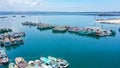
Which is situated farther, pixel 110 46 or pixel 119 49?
pixel 110 46

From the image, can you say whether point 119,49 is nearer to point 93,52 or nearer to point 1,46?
point 93,52

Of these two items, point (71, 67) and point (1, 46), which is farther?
point (1, 46)

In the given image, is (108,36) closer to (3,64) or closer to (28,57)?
(28,57)

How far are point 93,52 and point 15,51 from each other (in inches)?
562

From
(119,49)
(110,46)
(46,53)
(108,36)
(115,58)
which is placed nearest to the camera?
(115,58)

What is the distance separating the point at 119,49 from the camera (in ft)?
130

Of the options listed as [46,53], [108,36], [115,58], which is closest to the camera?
[115,58]

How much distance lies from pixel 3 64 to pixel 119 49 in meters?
21.9

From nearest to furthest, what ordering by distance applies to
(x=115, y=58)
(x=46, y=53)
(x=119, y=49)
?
(x=115, y=58) → (x=46, y=53) → (x=119, y=49)

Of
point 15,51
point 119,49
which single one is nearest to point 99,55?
point 119,49

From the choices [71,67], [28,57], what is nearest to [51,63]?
[71,67]

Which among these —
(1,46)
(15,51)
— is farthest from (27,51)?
(1,46)

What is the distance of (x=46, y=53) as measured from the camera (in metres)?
36.2

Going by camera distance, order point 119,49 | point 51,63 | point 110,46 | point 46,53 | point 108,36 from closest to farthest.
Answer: point 51,63, point 46,53, point 119,49, point 110,46, point 108,36
